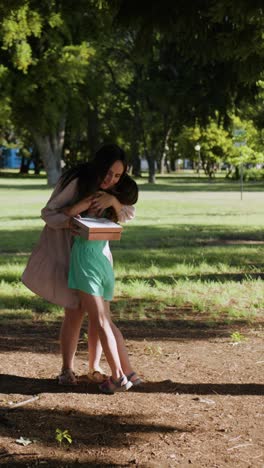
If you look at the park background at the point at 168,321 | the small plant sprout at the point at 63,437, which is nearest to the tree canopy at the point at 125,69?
the park background at the point at 168,321

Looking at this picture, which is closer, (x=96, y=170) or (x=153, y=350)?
(x=96, y=170)

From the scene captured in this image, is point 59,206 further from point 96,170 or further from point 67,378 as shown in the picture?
point 67,378

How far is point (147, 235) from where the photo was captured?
647 inches

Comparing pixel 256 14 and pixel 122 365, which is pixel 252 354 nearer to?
pixel 122 365

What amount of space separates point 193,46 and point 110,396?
351 cm

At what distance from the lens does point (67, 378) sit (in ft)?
16.9

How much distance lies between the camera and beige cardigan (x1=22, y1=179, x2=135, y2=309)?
4961mm

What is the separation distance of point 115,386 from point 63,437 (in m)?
0.90

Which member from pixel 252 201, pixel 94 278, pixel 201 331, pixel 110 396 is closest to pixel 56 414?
pixel 110 396

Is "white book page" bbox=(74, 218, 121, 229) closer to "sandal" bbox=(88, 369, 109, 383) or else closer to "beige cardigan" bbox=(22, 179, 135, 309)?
"beige cardigan" bbox=(22, 179, 135, 309)

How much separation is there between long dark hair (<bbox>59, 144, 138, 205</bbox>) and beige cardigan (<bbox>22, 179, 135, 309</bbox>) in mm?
88

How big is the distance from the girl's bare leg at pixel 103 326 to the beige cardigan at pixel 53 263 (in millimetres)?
120

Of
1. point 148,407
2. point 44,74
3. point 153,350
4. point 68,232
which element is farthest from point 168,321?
point 44,74

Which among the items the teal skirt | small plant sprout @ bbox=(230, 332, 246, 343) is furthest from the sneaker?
small plant sprout @ bbox=(230, 332, 246, 343)
